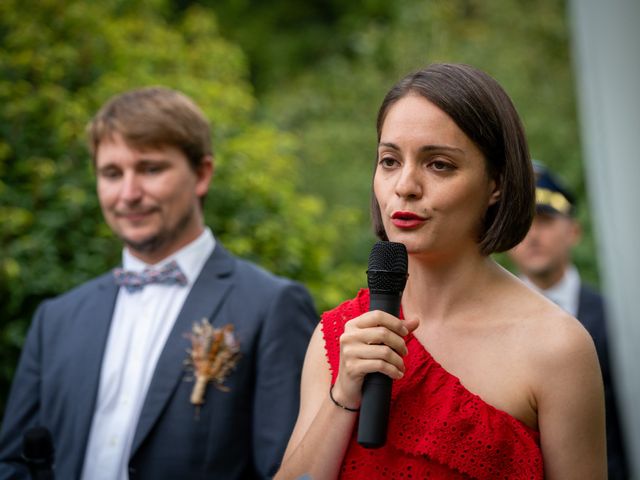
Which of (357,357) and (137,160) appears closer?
(357,357)

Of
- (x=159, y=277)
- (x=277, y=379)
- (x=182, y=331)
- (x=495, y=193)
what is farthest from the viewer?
(x=159, y=277)

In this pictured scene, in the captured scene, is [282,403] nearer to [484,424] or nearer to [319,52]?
[484,424]

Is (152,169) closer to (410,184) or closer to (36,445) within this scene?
(36,445)

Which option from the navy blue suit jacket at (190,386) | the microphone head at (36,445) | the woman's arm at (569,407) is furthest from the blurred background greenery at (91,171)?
the woman's arm at (569,407)

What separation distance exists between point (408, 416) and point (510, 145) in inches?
32.8

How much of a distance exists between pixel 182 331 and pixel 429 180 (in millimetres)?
1742

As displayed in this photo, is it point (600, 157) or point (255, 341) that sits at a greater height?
point (600, 157)

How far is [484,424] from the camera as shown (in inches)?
94.5

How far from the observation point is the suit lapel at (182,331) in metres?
3.69

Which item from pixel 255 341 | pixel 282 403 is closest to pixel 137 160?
pixel 255 341

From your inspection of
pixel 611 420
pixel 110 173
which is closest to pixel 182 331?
pixel 110 173

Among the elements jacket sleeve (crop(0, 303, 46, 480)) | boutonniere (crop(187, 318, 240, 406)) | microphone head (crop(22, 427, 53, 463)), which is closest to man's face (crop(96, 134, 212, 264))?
boutonniere (crop(187, 318, 240, 406))

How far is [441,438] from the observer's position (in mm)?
2430

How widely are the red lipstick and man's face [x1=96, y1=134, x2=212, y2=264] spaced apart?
185cm
